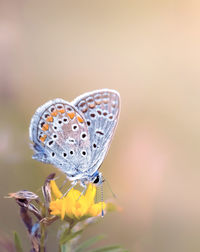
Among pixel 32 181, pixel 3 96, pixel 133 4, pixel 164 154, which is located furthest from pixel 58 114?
pixel 133 4

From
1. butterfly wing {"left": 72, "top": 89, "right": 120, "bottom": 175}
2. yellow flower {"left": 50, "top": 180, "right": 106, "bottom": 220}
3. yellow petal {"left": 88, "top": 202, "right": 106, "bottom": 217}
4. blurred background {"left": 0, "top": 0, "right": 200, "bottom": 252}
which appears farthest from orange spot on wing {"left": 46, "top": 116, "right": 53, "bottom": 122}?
blurred background {"left": 0, "top": 0, "right": 200, "bottom": 252}

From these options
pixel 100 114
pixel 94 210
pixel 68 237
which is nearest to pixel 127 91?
pixel 100 114

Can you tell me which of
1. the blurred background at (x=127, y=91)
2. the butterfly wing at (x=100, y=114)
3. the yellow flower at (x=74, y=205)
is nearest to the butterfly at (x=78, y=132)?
the butterfly wing at (x=100, y=114)

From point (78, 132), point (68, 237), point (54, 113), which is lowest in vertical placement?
point (68, 237)

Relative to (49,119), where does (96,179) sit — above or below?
below

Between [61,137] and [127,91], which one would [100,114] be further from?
[127,91]

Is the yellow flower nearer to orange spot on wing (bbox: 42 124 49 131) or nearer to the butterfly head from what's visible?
the butterfly head
